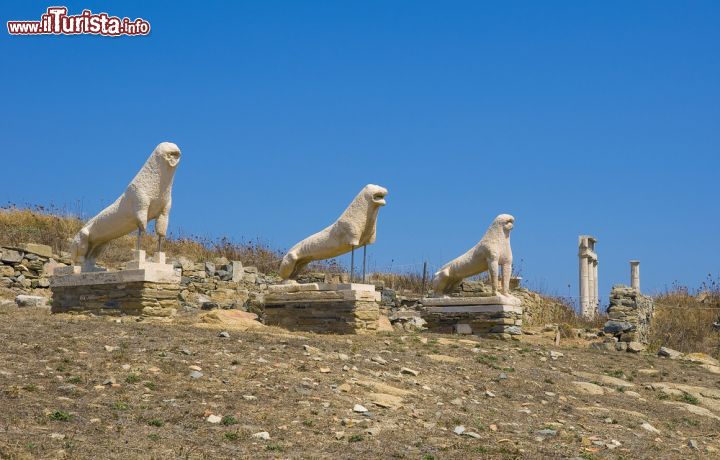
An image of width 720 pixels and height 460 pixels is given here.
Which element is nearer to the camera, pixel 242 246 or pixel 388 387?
pixel 388 387

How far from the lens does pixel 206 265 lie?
22.1 metres

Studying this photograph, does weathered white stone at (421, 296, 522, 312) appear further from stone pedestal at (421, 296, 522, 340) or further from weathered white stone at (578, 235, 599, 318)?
weathered white stone at (578, 235, 599, 318)

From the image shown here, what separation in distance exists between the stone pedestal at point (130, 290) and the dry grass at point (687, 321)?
35.5 ft

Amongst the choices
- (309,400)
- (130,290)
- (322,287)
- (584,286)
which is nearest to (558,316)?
(584,286)

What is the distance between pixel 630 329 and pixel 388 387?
11734 millimetres

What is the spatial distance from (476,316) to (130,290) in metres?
6.86

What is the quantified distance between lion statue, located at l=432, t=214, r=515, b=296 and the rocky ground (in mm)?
3326

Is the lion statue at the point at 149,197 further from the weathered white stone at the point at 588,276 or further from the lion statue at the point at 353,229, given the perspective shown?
the weathered white stone at the point at 588,276

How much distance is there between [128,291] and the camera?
14141mm

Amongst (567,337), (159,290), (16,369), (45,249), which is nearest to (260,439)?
(16,369)

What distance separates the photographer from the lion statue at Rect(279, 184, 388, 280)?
15.0m

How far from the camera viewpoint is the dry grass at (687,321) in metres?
21.5

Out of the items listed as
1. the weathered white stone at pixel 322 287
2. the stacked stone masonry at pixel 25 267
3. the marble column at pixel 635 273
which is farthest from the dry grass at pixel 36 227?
the marble column at pixel 635 273

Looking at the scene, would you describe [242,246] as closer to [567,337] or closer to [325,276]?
[325,276]
